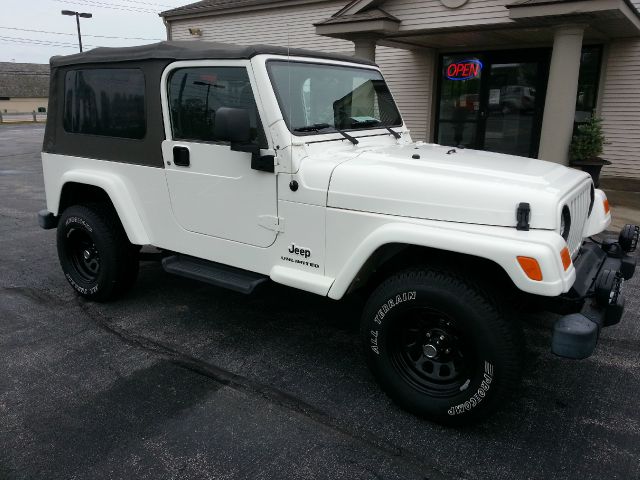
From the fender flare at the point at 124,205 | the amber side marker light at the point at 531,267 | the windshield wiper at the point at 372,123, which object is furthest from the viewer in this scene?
the fender flare at the point at 124,205

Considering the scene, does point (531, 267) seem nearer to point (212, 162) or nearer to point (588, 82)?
point (212, 162)

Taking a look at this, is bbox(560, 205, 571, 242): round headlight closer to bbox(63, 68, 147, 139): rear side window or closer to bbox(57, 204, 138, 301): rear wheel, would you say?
bbox(63, 68, 147, 139): rear side window

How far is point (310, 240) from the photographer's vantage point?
320 centimetres

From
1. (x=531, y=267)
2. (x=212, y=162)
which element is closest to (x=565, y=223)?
(x=531, y=267)

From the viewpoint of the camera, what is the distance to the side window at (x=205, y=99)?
333cm

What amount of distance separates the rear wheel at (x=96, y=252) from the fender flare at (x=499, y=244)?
2349mm

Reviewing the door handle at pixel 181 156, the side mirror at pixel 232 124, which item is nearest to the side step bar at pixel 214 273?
the door handle at pixel 181 156

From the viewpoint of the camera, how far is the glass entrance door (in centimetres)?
1058

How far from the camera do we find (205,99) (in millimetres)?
3572

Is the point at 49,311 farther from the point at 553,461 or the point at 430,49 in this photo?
the point at 430,49

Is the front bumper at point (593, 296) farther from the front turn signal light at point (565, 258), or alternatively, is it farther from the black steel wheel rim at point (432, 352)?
the black steel wheel rim at point (432, 352)

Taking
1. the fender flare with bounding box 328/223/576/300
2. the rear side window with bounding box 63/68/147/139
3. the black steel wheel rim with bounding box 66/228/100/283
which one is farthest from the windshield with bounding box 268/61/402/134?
the black steel wheel rim with bounding box 66/228/100/283

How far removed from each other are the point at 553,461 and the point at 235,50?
2.94m

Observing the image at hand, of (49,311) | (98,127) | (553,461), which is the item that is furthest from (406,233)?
(49,311)
